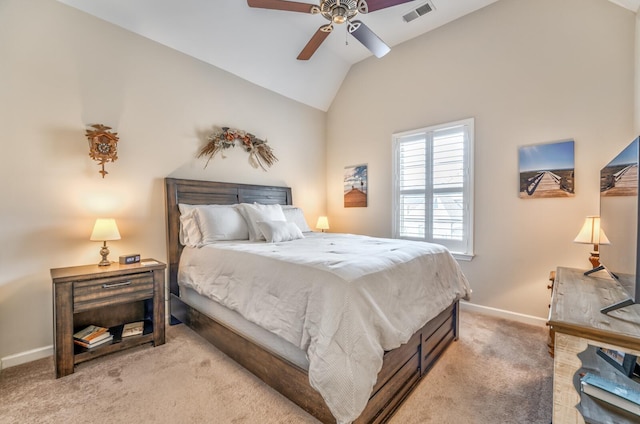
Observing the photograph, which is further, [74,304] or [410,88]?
[410,88]

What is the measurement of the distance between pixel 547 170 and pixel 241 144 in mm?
3546

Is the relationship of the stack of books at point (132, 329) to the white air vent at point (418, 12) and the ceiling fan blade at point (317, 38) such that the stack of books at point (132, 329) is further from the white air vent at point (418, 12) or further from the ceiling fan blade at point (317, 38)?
the white air vent at point (418, 12)

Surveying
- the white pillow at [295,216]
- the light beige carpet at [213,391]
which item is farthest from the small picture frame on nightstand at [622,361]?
the white pillow at [295,216]

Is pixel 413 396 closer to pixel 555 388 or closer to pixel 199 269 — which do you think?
pixel 555 388

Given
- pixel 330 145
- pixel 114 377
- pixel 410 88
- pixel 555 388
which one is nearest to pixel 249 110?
pixel 330 145

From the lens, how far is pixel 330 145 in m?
4.91

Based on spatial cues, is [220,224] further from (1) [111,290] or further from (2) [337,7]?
(2) [337,7]

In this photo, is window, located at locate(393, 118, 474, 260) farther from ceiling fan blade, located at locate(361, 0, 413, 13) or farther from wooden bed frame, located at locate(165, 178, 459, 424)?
ceiling fan blade, located at locate(361, 0, 413, 13)

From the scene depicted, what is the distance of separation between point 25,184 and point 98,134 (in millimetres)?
671

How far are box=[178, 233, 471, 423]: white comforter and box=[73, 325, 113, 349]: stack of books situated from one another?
88cm

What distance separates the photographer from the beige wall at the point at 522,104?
8.41 feet

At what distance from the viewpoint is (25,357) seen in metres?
2.23

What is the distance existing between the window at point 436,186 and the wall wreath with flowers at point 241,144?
6.15ft

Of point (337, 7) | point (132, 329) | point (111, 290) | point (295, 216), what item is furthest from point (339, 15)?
point (132, 329)
